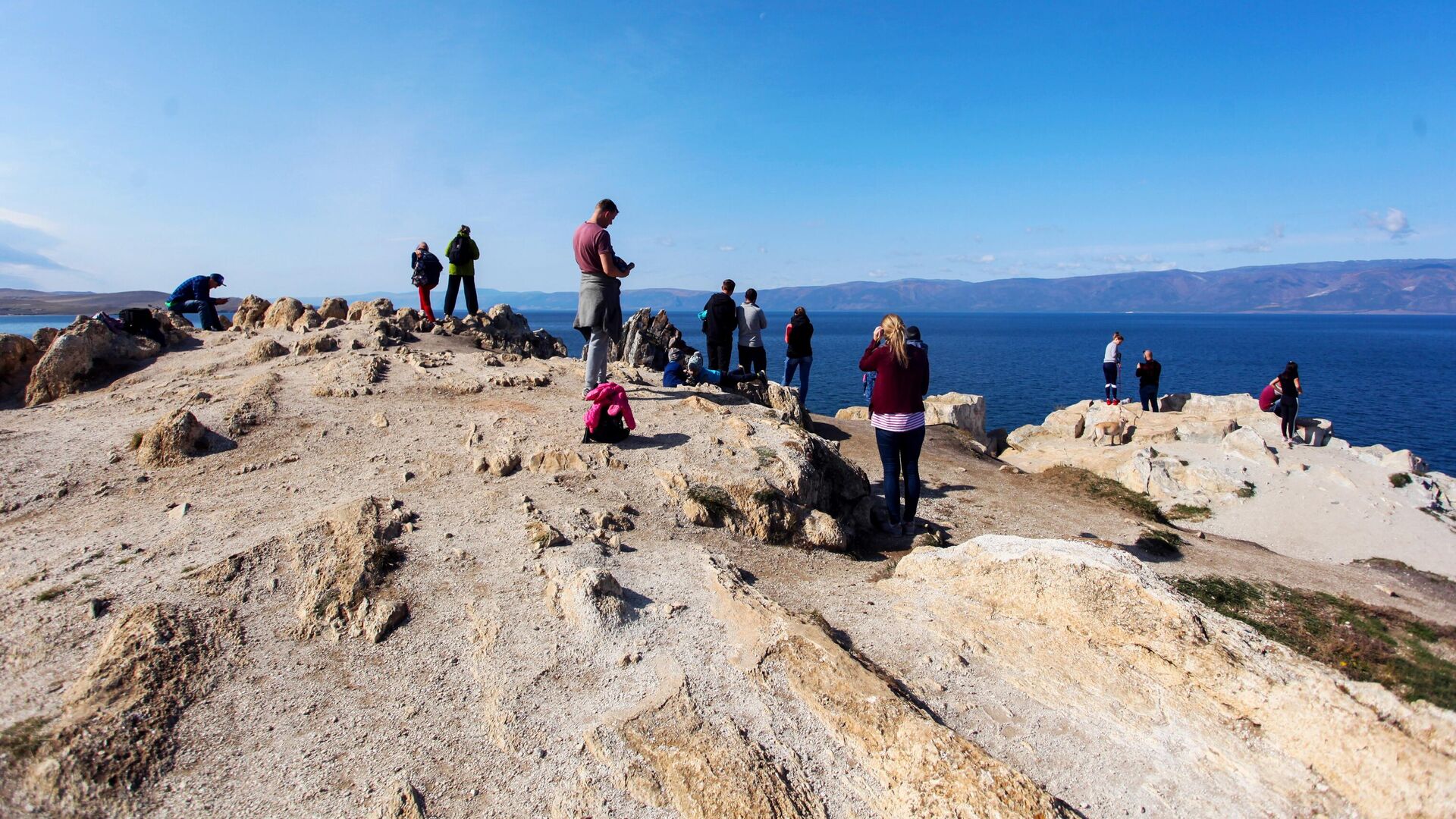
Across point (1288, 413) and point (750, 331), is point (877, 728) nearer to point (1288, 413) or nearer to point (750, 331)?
point (750, 331)

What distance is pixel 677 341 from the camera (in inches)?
672

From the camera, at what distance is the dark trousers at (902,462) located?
9.77 m

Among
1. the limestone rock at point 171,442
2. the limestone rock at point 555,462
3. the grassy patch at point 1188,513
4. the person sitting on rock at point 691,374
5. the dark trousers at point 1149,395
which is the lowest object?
the grassy patch at point 1188,513

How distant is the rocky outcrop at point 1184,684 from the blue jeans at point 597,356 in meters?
Result: 6.15

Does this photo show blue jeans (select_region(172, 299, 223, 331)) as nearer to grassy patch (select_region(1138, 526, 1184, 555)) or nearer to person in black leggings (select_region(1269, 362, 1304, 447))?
grassy patch (select_region(1138, 526, 1184, 555))

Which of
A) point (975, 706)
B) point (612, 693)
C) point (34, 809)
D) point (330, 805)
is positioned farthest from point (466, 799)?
point (975, 706)

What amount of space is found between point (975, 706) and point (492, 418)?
8551 mm

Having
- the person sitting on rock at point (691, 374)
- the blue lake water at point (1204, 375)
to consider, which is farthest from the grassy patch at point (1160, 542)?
the blue lake water at point (1204, 375)

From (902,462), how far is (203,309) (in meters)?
19.4

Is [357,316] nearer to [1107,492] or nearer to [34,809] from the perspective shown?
[34,809]

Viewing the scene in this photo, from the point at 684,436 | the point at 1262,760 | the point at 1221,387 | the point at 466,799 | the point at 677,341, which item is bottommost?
the point at 1221,387

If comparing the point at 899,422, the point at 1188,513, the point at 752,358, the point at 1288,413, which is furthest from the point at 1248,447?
the point at 899,422

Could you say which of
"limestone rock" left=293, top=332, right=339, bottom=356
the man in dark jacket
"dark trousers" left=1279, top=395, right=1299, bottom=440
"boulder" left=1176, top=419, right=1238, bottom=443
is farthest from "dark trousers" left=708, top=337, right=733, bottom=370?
"dark trousers" left=1279, top=395, right=1299, bottom=440

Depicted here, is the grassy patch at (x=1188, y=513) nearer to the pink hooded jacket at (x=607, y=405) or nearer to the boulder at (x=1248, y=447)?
the boulder at (x=1248, y=447)
